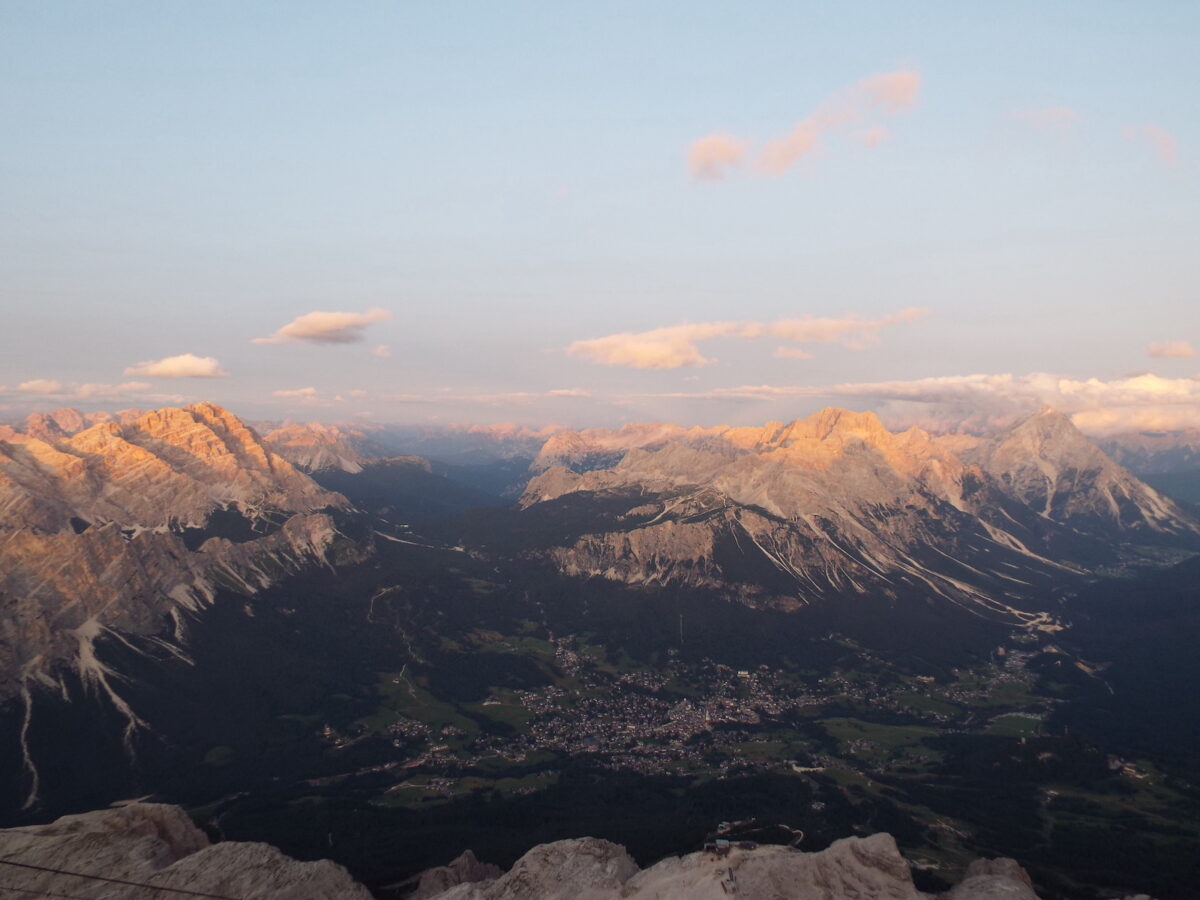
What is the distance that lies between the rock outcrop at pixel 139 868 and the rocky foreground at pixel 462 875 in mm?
185

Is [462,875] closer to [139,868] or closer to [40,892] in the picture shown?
[139,868]

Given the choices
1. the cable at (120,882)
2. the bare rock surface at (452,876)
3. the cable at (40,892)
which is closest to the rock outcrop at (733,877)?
the bare rock surface at (452,876)

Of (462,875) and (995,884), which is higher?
(995,884)

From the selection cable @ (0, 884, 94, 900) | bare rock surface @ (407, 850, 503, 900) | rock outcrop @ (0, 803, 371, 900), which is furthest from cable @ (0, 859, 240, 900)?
bare rock surface @ (407, 850, 503, 900)

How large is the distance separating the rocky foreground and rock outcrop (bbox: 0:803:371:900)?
0.61 ft

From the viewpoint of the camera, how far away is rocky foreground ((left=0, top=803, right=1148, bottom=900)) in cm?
10712

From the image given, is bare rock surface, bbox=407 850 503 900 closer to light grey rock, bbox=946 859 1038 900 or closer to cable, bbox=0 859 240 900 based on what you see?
cable, bbox=0 859 240 900

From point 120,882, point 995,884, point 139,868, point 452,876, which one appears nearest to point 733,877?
point 995,884

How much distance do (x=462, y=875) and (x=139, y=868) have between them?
5878cm

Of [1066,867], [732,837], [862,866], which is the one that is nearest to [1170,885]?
[1066,867]

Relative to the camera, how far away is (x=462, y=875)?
148250 millimetres

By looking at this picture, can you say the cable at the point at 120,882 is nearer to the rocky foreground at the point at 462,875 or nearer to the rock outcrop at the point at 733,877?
the rocky foreground at the point at 462,875

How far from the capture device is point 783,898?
102500mm

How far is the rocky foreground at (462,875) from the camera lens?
4218 inches
